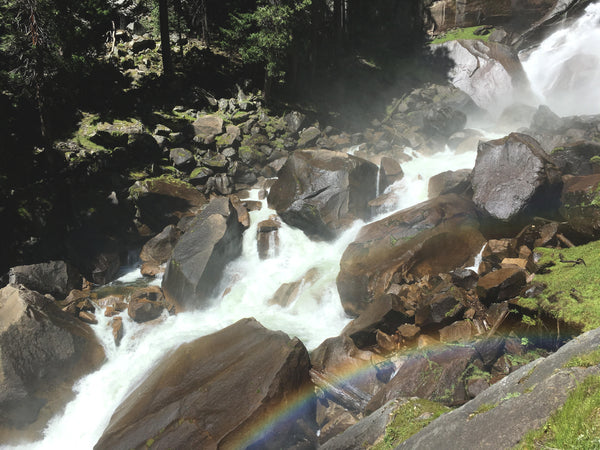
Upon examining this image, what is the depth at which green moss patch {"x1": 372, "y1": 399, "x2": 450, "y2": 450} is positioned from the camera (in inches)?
172

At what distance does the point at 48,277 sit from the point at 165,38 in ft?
56.3

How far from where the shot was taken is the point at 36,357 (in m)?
10.2

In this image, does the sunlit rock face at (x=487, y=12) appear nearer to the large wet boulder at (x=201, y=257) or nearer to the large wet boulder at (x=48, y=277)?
the large wet boulder at (x=201, y=257)

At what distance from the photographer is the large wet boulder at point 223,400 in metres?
7.62

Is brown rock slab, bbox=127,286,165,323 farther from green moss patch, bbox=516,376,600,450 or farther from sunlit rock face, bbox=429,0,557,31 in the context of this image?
sunlit rock face, bbox=429,0,557,31

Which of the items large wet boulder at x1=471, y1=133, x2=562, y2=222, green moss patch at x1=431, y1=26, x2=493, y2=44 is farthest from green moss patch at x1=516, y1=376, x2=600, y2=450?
green moss patch at x1=431, y1=26, x2=493, y2=44

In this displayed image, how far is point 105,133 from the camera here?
17.9m

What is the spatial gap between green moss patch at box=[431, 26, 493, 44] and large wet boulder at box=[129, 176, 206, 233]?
1081 inches

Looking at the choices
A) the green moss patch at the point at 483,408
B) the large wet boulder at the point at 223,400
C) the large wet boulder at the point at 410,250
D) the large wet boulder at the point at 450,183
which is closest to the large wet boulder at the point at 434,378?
the large wet boulder at the point at 223,400

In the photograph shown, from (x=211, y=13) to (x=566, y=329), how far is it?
31101 millimetres

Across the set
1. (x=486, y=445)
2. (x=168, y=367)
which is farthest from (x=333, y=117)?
(x=486, y=445)

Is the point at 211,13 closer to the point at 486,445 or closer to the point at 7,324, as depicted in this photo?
the point at 7,324

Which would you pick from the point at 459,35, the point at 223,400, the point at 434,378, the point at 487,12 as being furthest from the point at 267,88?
the point at 487,12

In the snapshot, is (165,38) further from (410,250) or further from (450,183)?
(410,250)
